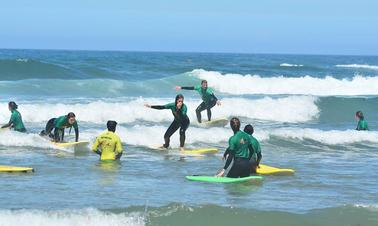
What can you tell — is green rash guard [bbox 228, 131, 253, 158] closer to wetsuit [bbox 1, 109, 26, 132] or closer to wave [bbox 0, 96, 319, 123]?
wetsuit [bbox 1, 109, 26, 132]

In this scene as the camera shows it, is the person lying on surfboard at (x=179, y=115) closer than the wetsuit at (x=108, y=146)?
No

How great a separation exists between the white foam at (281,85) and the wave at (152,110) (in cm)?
1273

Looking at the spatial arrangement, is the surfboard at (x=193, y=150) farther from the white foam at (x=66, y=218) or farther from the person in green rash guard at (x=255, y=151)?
the white foam at (x=66, y=218)

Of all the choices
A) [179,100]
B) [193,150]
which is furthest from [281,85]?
[179,100]

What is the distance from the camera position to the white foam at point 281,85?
4572 centimetres

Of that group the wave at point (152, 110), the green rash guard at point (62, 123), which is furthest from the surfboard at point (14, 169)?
the wave at point (152, 110)

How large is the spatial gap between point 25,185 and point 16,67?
33.7 metres

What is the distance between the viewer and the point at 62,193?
1127cm

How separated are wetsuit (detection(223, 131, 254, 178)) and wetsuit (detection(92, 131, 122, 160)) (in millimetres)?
2795

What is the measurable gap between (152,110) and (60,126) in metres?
10.3

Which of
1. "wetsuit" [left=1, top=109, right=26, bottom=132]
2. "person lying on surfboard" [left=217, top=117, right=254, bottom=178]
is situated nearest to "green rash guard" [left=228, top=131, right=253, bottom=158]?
"person lying on surfboard" [left=217, top=117, right=254, bottom=178]

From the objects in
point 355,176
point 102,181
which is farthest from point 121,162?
point 355,176

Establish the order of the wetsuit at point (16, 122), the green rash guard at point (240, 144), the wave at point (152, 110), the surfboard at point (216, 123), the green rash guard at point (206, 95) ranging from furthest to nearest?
the wave at point (152, 110) < the surfboard at point (216, 123) < the green rash guard at point (206, 95) < the wetsuit at point (16, 122) < the green rash guard at point (240, 144)

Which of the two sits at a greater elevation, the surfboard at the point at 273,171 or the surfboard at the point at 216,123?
the surfboard at the point at 216,123
